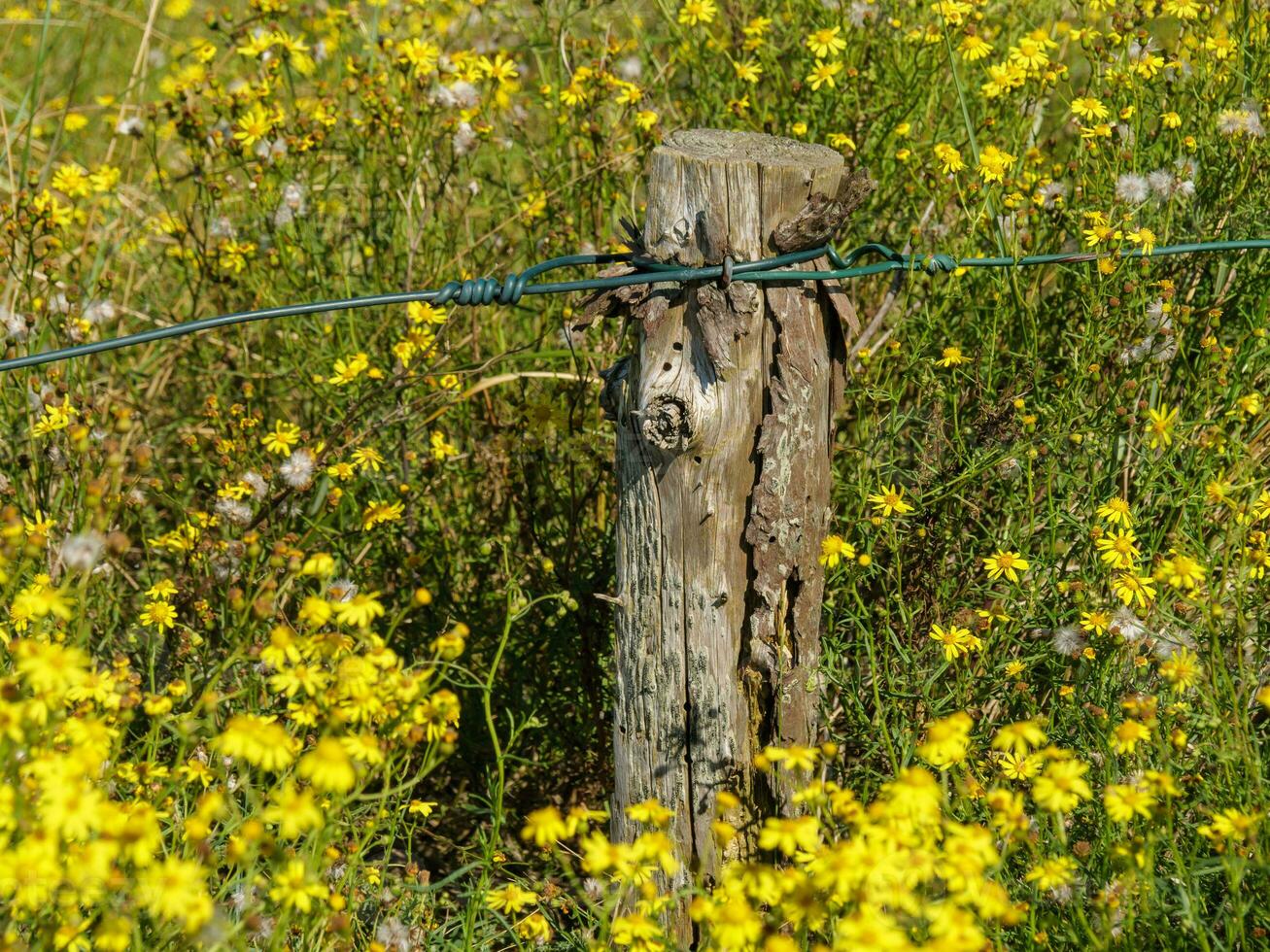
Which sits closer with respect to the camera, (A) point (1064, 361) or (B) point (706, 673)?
(B) point (706, 673)

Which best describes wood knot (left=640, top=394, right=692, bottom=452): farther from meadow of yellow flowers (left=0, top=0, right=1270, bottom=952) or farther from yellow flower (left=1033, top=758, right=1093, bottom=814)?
yellow flower (left=1033, top=758, right=1093, bottom=814)

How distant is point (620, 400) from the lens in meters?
2.39

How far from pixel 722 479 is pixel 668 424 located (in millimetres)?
153

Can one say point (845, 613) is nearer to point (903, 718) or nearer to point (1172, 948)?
point (903, 718)

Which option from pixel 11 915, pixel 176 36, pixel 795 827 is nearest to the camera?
pixel 11 915

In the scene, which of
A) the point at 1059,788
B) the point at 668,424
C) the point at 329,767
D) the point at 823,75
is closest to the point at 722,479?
the point at 668,424

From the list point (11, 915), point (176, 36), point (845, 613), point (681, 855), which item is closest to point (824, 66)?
point (845, 613)

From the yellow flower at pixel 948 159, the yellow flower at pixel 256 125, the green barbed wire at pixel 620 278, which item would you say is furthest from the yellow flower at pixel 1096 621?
the yellow flower at pixel 256 125

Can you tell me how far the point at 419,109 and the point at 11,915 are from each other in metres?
2.43

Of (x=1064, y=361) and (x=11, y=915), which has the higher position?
(x=1064, y=361)

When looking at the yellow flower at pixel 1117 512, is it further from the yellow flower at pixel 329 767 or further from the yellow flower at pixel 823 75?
the yellow flower at pixel 329 767

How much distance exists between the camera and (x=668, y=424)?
2248 millimetres

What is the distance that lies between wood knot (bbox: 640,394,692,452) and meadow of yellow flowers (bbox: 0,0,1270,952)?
1.63ft

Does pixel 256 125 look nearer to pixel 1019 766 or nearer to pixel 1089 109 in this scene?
pixel 1089 109
